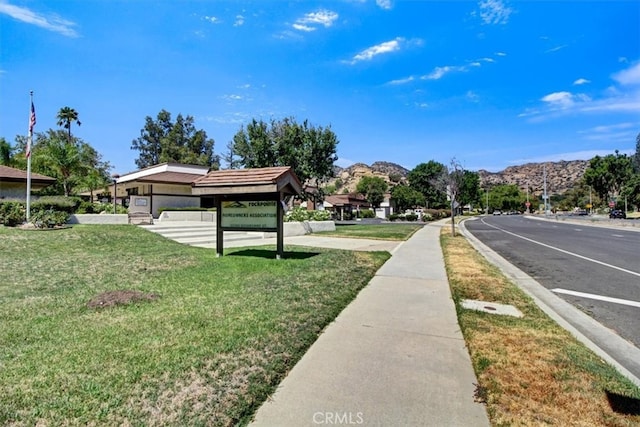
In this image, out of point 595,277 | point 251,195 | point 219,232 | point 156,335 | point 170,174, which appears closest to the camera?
point 156,335

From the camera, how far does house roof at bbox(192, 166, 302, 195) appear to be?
9266mm

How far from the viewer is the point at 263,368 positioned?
334 centimetres

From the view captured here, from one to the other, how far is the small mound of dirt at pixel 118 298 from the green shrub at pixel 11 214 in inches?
504

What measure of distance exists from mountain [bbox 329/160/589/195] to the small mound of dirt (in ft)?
401

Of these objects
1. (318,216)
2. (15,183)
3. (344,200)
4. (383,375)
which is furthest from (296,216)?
(344,200)

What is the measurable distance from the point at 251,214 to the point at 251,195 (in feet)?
1.86

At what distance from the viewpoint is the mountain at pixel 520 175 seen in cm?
14400

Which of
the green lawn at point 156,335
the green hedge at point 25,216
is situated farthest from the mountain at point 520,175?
the green lawn at point 156,335

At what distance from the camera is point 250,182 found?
9.49 m

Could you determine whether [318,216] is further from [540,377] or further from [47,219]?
[540,377]

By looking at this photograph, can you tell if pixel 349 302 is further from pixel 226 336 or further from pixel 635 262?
pixel 635 262

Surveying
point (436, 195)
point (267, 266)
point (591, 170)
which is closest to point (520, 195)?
point (591, 170)

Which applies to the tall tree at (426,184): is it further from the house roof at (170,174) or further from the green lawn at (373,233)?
the green lawn at (373,233)

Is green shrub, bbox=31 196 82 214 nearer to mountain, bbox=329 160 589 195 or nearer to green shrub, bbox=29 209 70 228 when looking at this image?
green shrub, bbox=29 209 70 228
